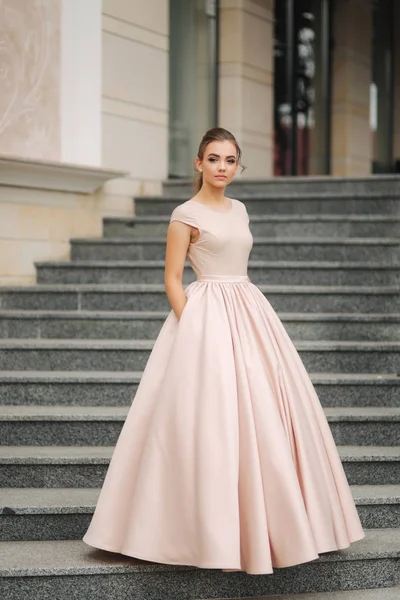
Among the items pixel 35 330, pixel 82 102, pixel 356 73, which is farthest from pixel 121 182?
pixel 356 73

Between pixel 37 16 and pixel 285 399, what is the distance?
12.3 feet

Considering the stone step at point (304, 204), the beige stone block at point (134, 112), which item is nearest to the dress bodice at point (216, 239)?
the stone step at point (304, 204)

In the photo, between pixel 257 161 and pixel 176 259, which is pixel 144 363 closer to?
pixel 176 259

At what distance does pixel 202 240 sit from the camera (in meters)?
3.80

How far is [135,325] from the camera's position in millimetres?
5938

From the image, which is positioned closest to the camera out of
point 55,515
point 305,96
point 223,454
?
point 223,454

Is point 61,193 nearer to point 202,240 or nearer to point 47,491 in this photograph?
point 47,491

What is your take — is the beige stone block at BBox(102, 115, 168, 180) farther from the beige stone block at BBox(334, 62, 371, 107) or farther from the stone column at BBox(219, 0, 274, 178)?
the beige stone block at BBox(334, 62, 371, 107)

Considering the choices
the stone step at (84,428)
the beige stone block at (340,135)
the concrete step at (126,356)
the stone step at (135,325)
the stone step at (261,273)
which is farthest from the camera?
the beige stone block at (340,135)

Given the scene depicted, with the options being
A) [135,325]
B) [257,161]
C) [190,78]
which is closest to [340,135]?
[257,161]

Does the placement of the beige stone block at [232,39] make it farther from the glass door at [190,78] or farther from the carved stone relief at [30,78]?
the carved stone relief at [30,78]

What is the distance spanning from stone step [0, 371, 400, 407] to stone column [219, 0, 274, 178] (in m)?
4.07

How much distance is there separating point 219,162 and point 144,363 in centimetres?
204

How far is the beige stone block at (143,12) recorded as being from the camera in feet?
23.7
